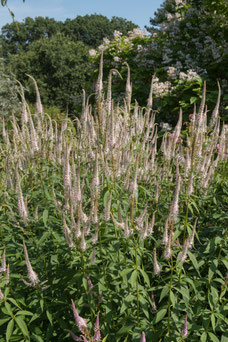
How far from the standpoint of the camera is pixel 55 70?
133 ft

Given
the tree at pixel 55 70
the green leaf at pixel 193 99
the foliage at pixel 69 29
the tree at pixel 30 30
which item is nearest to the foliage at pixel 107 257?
the green leaf at pixel 193 99

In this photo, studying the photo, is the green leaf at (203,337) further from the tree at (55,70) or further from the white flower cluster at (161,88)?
the tree at (55,70)

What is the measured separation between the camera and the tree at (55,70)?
130ft

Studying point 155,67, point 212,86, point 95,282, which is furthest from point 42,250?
point 155,67

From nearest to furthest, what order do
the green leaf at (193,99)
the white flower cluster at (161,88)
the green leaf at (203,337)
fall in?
the green leaf at (203,337)
the green leaf at (193,99)
the white flower cluster at (161,88)

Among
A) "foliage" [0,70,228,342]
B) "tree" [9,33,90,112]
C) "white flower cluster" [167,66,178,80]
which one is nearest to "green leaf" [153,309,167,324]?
"foliage" [0,70,228,342]

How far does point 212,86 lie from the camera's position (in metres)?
9.95

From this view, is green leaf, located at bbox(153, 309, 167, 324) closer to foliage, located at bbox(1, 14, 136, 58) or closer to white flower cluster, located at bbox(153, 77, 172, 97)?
white flower cluster, located at bbox(153, 77, 172, 97)

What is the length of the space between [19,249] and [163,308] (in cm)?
181

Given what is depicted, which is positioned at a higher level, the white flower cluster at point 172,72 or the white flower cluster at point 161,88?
the white flower cluster at point 172,72

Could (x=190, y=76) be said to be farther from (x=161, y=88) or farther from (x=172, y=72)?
(x=161, y=88)

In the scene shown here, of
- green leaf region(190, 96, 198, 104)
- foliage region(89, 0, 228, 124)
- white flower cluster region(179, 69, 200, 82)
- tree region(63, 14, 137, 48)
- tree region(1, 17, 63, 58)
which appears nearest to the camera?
green leaf region(190, 96, 198, 104)

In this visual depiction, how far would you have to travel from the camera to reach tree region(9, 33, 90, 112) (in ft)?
130

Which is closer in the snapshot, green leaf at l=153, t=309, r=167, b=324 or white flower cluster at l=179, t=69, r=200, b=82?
green leaf at l=153, t=309, r=167, b=324
